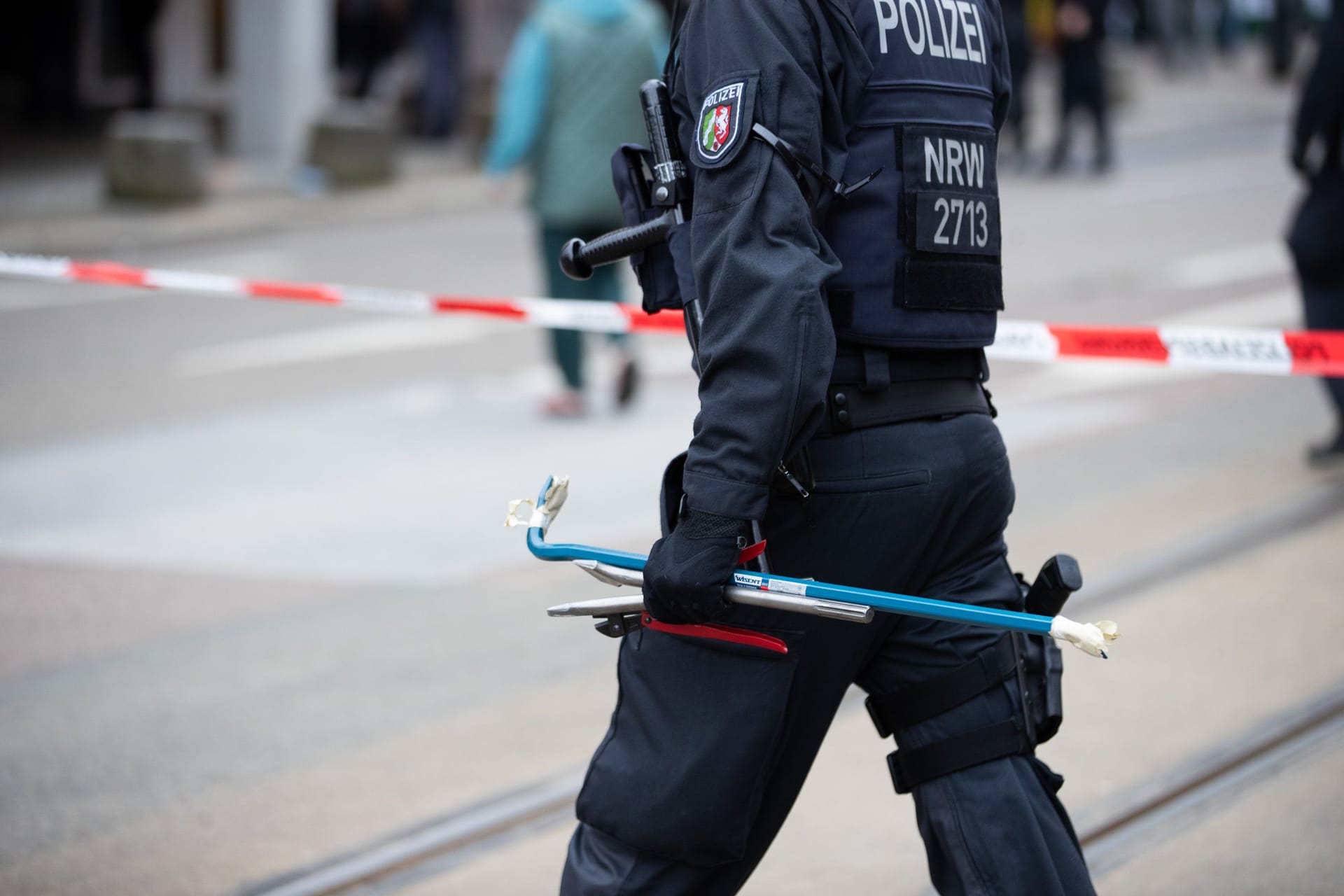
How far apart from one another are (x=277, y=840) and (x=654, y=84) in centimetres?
192

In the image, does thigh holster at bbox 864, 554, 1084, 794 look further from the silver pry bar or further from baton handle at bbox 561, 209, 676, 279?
baton handle at bbox 561, 209, 676, 279

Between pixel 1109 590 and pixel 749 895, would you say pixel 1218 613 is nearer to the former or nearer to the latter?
pixel 1109 590

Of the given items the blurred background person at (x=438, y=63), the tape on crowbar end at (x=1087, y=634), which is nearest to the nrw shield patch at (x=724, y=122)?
the tape on crowbar end at (x=1087, y=634)

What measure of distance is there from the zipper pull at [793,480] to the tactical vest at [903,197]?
0.68ft

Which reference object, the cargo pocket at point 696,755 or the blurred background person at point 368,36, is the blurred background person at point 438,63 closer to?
the blurred background person at point 368,36

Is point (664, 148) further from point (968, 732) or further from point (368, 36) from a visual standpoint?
point (368, 36)

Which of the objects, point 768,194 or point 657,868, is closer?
point 768,194

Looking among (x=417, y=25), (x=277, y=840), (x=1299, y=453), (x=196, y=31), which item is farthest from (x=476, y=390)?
(x=196, y=31)

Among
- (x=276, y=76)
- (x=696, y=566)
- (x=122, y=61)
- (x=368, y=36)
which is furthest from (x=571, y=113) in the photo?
(x=122, y=61)

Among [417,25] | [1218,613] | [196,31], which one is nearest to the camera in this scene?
[1218,613]

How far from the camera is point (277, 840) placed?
3557 millimetres

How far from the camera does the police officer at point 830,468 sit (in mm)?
2223

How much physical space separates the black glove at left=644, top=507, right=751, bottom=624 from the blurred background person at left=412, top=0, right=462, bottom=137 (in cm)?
1544

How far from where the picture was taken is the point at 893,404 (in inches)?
95.0
